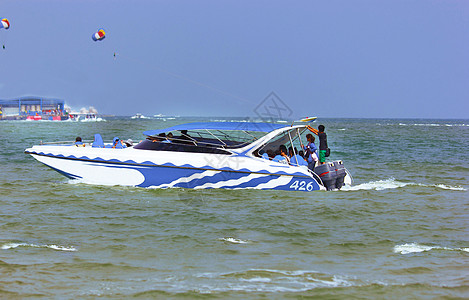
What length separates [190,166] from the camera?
553 inches

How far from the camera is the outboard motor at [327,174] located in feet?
47.6

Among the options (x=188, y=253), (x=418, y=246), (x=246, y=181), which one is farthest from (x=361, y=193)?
(x=188, y=253)

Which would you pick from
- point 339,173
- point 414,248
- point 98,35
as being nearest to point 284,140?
point 339,173

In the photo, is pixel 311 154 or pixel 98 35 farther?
pixel 98 35

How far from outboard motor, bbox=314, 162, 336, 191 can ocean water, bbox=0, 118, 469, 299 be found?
0.62 meters

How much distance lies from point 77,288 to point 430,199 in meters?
10.7

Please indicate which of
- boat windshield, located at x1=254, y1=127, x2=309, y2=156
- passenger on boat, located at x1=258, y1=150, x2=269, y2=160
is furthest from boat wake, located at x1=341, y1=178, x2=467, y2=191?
passenger on boat, located at x1=258, y1=150, x2=269, y2=160

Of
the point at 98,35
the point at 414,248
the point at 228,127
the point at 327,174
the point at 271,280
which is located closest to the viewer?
the point at 271,280

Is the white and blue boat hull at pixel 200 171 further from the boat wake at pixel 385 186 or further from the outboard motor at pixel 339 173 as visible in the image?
the boat wake at pixel 385 186

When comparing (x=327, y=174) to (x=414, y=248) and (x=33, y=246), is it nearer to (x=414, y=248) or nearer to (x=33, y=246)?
(x=414, y=248)

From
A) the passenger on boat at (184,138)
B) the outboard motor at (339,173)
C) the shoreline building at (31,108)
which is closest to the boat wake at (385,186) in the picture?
the outboard motor at (339,173)

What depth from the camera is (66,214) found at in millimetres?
11102

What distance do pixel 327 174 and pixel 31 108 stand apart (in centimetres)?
15088

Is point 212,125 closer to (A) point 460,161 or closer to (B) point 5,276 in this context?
(B) point 5,276
